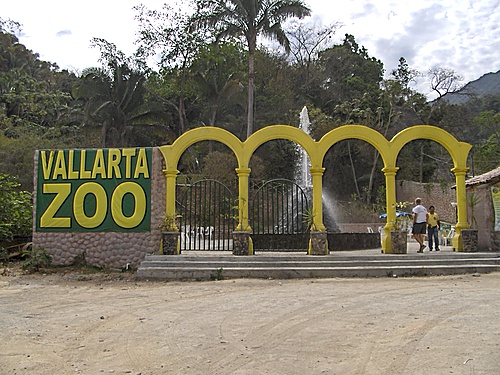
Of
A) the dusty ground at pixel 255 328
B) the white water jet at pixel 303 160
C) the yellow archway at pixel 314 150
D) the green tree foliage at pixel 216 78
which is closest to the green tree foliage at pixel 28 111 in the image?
the green tree foliage at pixel 216 78

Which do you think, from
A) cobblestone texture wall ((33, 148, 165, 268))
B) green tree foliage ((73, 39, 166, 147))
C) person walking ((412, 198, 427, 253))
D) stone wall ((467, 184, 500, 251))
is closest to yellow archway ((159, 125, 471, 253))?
cobblestone texture wall ((33, 148, 165, 268))

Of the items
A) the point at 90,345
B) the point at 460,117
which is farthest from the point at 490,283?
the point at 460,117

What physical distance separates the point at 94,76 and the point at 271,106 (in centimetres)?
1152

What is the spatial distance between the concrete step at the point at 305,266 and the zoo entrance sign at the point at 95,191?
1428 millimetres

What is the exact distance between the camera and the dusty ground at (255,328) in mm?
4867

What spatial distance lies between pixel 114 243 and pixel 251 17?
1433cm

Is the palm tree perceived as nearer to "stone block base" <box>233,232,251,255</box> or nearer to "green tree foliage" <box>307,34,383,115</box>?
"stone block base" <box>233,232,251,255</box>

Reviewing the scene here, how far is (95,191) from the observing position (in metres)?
12.2

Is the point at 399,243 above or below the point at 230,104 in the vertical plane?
below

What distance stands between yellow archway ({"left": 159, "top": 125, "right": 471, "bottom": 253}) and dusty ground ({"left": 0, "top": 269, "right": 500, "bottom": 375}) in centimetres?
275

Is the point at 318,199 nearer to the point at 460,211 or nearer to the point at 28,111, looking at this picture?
A: the point at 460,211

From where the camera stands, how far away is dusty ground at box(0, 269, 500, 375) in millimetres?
4867

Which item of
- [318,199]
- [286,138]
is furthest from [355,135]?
[318,199]

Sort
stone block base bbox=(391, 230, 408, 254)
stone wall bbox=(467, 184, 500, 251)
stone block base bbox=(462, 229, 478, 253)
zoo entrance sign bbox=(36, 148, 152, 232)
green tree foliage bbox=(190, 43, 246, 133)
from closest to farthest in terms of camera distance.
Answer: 1. zoo entrance sign bbox=(36, 148, 152, 232)
2. stone block base bbox=(391, 230, 408, 254)
3. stone block base bbox=(462, 229, 478, 253)
4. stone wall bbox=(467, 184, 500, 251)
5. green tree foliage bbox=(190, 43, 246, 133)
